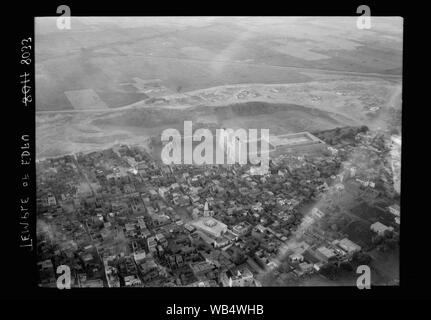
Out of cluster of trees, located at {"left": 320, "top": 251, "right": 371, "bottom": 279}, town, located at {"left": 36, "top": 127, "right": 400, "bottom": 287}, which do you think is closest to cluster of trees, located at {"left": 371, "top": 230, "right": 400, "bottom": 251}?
town, located at {"left": 36, "top": 127, "right": 400, "bottom": 287}

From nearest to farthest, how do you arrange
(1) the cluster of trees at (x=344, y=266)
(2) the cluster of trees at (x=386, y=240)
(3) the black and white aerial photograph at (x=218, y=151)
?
(1) the cluster of trees at (x=344, y=266) < (3) the black and white aerial photograph at (x=218, y=151) < (2) the cluster of trees at (x=386, y=240)

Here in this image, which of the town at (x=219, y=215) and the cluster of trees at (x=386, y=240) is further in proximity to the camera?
the cluster of trees at (x=386, y=240)

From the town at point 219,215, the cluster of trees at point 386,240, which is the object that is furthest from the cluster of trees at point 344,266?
the cluster of trees at point 386,240

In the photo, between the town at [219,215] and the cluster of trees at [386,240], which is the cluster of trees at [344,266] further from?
the cluster of trees at [386,240]

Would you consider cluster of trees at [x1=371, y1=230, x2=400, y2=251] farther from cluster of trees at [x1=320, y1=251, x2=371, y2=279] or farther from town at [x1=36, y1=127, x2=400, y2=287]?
cluster of trees at [x1=320, y1=251, x2=371, y2=279]

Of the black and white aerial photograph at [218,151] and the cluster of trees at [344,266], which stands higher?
the black and white aerial photograph at [218,151]

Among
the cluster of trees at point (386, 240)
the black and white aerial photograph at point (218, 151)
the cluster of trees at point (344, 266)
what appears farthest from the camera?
the cluster of trees at point (386, 240)

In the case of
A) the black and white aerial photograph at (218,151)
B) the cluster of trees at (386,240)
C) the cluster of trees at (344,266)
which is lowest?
the cluster of trees at (344,266)

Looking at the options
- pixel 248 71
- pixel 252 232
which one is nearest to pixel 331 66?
pixel 248 71
